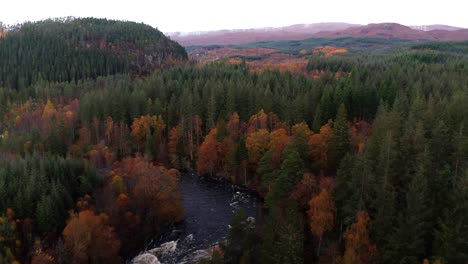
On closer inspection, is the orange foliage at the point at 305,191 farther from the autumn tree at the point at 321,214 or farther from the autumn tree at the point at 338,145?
the autumn tree at the point at 338,145

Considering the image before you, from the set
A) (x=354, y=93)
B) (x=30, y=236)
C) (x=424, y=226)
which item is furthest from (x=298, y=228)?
(x=354, y=93)

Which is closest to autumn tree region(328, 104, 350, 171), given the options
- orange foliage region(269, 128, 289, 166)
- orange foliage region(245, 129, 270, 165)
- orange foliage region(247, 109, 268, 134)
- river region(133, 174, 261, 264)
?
orange foliage region(269, 128, 289, 166)

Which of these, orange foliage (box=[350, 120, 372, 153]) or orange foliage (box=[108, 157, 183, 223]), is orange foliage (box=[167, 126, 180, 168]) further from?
orange foliage (box=[350, 120, 372, 153])

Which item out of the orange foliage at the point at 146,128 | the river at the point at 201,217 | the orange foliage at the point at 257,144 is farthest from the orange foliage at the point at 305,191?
the orange foliage at the point at 146,128

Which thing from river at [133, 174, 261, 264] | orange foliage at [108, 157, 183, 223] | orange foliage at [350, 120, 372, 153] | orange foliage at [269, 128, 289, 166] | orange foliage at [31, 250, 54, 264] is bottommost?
river at [133, 174, 261, 264]

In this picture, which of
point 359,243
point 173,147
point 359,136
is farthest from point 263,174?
point 359,243
